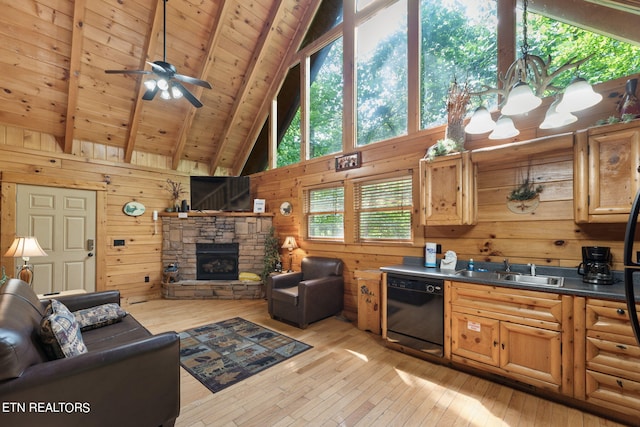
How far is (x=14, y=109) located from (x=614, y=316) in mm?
7295

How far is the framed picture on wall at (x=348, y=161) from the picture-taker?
4227 mm

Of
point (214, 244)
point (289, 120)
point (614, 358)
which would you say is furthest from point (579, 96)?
point (214, 244)

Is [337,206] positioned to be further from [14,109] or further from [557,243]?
[14,109]

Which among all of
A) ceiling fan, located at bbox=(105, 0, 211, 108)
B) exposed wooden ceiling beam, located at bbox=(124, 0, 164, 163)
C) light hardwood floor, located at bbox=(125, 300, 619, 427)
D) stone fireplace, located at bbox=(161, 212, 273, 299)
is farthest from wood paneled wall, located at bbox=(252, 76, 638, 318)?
exposed wooden ceiling beam, located at bbox=(124, 0, 164, 163)

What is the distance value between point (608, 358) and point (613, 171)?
4.52ft

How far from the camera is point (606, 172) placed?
2.15m

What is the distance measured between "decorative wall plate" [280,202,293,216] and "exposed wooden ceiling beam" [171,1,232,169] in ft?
7.69

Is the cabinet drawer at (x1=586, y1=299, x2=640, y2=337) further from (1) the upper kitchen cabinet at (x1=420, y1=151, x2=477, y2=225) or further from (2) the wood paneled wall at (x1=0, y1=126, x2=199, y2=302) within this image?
(2) the wood paneled wall at (x1=0, y1=126, x2=199, y2=302)

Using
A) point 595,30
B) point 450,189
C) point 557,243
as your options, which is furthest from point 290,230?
point 595,30

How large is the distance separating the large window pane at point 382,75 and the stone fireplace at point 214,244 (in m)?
2.87

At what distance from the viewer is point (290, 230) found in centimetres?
535

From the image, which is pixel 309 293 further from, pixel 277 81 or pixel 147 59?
pixel 277 81

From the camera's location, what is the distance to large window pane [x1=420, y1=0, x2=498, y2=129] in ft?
10.4

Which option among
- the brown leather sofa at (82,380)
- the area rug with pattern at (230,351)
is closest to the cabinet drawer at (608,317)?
the area rug with pattern at (230,351)
